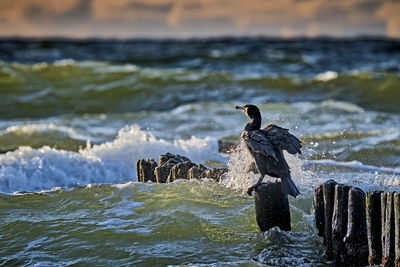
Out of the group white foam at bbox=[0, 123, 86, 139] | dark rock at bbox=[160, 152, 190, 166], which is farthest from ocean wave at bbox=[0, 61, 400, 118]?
dark rock at bbox=[160, 152, 190, 166]

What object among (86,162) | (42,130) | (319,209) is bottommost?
(319,209)

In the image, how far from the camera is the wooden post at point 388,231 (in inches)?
187

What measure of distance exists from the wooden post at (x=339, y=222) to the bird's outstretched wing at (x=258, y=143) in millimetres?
914

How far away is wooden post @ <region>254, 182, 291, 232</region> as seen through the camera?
222 inches

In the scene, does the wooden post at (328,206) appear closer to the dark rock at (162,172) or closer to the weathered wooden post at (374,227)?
the weathered wooden post at (374,227)

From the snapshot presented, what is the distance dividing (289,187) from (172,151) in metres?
4.35

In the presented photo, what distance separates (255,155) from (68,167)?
160 inches

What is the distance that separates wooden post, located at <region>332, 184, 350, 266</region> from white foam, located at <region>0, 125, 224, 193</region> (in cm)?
430

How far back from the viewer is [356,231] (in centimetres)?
504

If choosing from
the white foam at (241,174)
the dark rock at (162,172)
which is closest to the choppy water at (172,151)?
the white foam at (241,174)

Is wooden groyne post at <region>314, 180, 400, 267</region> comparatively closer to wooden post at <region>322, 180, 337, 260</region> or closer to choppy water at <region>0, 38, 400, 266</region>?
wooden post at <region>322, 180, 337, 260</region>

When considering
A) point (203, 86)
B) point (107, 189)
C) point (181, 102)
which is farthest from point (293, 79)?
point (107, 189)

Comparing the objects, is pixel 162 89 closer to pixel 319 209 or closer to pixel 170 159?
pixel 170 159

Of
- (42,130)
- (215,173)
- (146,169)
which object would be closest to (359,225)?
(215,173)
